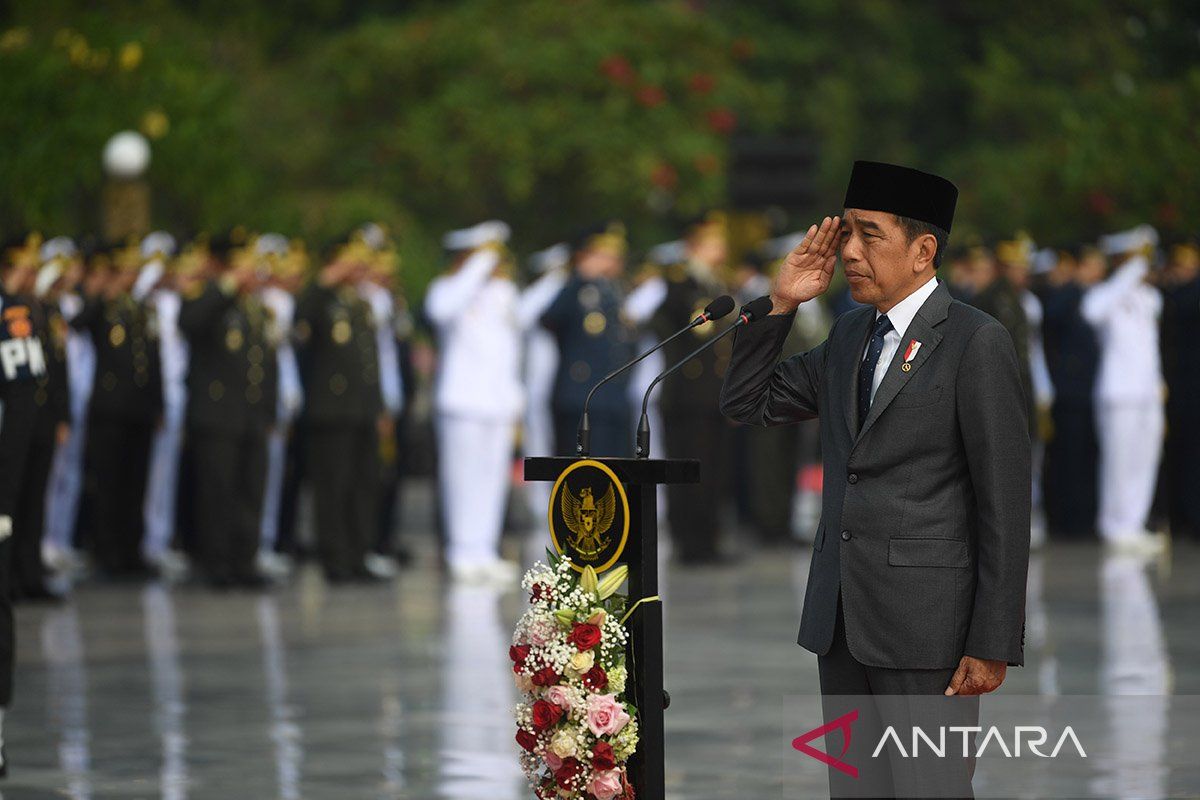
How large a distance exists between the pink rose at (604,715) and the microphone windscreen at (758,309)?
3.47 ft

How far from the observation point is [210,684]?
10234mm

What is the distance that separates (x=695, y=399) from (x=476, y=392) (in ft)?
6.96

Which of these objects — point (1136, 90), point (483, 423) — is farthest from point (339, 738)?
point (1136, 90)

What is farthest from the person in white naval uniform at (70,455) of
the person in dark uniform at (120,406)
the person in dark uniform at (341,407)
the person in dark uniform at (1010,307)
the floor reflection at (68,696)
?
the person in dark uniform at (1010,307)

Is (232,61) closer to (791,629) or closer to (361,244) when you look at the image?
(361,244)

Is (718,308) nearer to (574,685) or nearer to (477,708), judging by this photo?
(574,685)

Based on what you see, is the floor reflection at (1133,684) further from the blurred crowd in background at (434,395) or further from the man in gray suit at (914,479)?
the blurred crowd in background at (434,395)

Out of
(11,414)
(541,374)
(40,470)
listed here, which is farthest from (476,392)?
(11,414)

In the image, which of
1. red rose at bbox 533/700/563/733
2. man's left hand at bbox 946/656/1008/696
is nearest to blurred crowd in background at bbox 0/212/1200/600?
red rose at bbox 533/700/563/733

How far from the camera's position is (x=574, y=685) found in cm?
582

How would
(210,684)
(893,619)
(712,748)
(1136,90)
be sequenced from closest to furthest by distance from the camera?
(893,619) → (712,748) → (210,684) → (1136,90)

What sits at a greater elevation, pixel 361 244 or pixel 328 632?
pixel 361 244

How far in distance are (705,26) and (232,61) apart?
239 inches

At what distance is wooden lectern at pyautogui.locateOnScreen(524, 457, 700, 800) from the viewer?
578 cm
